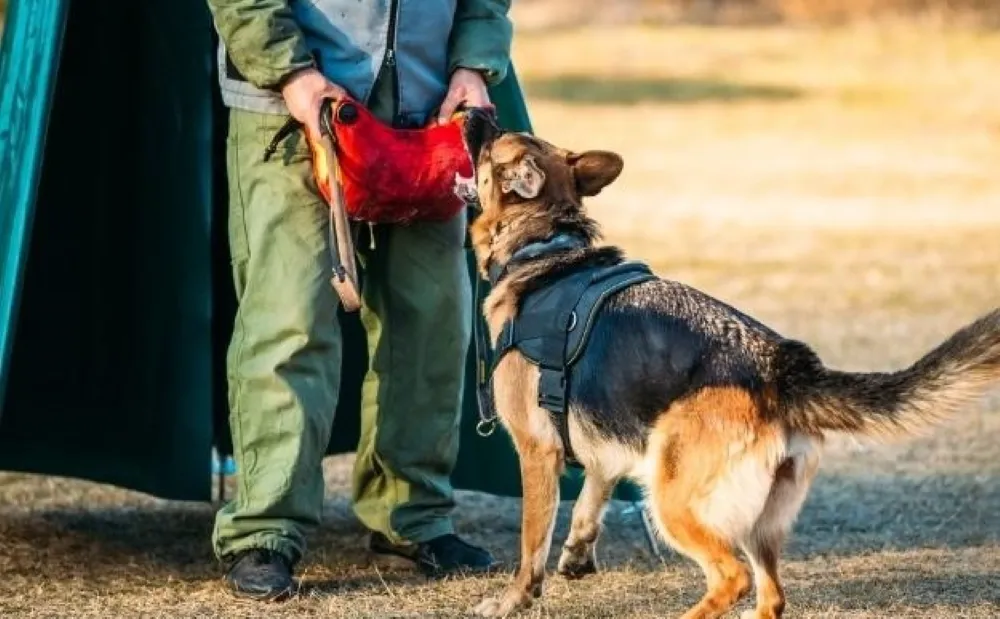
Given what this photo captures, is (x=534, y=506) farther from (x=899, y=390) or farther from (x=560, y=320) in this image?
(x=899, y=390)

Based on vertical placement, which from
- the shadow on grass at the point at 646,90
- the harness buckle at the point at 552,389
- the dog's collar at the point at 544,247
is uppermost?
the shadow on grass at the point at 646,90

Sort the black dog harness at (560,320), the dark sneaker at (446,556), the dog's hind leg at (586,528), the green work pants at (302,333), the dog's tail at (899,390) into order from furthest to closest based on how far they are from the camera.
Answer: the dark sneaker at (446,556) → the dog's hind leg at (586,528) → the green work pants at (302,333) → the black dog harness at (560,320) → the dog's tail at (899,390)

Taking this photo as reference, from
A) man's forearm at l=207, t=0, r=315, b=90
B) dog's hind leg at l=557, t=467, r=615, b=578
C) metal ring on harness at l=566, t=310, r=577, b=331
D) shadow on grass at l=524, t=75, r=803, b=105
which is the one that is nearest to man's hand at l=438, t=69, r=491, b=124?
man's forearm at l=207, t=0, r=315, b=90

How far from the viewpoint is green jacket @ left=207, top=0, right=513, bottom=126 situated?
20.4ft

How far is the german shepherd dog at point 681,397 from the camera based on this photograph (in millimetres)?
5531

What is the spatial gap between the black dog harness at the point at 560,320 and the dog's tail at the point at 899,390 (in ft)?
2.09

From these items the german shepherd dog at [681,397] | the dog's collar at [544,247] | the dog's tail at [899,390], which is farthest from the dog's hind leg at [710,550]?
the dog's collar at [544,247]

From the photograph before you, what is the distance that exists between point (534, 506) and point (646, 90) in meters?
23.0

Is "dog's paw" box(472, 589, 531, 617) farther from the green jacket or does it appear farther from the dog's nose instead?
the green jacket

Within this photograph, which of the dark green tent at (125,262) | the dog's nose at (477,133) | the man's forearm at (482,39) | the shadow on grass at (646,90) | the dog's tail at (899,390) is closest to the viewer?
the dog's tail at (899,390)

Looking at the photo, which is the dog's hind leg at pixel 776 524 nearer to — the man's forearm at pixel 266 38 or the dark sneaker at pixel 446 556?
the dark sneaker at pixel 446 556

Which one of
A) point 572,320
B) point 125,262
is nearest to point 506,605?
point 572,320

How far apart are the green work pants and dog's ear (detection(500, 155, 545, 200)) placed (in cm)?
55

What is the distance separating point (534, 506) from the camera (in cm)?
614
